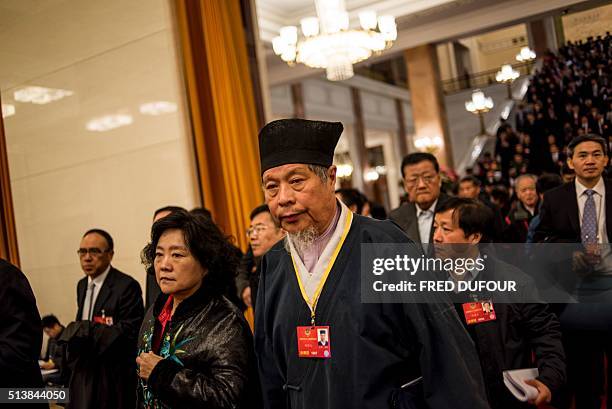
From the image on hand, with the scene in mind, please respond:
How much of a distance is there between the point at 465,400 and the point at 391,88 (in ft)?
51.3

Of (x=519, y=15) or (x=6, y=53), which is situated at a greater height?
(x=519, y=15)

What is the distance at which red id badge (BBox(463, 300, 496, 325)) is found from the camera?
1.91m

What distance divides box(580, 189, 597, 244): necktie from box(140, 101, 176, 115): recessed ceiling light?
10.0 ft

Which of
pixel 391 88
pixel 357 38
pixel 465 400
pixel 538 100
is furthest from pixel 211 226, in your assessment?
pixel 391 88

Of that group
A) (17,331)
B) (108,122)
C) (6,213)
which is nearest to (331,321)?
(17,331)

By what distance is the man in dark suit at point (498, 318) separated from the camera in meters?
1.91

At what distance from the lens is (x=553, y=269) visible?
2.40 metres

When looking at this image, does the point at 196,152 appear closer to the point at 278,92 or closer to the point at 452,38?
the point at 452,38

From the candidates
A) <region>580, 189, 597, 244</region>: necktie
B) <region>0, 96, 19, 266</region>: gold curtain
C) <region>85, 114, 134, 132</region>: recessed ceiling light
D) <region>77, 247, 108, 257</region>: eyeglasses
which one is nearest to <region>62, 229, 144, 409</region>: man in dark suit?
<region>77, 247, 108, 257</region>: eyeglasses

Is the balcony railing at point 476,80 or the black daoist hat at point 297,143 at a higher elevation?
the balcony railing at point 476,80

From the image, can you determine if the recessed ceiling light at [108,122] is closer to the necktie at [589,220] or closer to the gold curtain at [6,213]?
the gold curtain at [6,213]

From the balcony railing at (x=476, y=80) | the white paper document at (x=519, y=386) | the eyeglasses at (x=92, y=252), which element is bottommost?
the white paper document at (x=519, y=386)

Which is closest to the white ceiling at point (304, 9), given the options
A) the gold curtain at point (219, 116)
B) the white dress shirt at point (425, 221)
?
the gold curtain at point (219, 116)

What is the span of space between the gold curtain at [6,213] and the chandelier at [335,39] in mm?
3283
